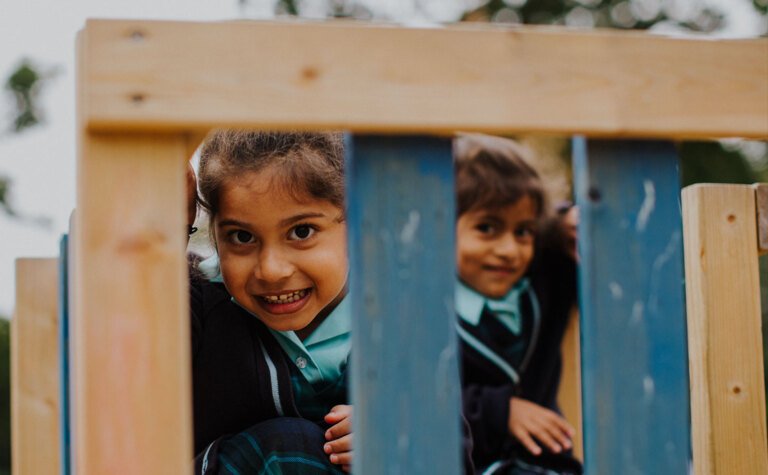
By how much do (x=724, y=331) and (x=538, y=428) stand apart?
3.96 feet

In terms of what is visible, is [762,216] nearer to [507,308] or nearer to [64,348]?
[507,308]

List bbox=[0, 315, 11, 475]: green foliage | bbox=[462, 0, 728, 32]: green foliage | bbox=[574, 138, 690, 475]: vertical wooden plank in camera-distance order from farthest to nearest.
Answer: bbox=[462, 0, 728, 32]: green foliage → bbox=[0, 315, 11, 475]: green foliage → bbox=[574, 138, 690, 475]: vertical wooden plank

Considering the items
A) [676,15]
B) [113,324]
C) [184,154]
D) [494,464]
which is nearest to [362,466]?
[113,324]

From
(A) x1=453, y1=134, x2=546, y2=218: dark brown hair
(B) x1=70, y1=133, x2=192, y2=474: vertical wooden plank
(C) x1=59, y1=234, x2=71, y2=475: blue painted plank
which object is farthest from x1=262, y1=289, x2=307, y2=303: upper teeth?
(A) x1=453, y1=134, x2=546, y2=218: dark brown hair

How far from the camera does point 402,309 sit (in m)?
1.30

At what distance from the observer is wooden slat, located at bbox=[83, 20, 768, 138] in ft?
4.10

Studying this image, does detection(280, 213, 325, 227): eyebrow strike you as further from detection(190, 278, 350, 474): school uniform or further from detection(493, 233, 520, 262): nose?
detection(493, 233, 520, 262): nose

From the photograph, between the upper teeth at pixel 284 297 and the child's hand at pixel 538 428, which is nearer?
the upper teeth at pixel 284 297

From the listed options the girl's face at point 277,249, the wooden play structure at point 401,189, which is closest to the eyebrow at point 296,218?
the girl's face at point 277,249

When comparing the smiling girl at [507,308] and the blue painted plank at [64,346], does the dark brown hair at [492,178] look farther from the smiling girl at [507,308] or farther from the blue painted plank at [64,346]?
the blue painted plank at [64,346]

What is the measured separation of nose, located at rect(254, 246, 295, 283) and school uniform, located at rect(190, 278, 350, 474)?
21cm

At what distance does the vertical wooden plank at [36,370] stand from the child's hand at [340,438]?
3.36ft

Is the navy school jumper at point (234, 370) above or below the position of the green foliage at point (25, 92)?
below

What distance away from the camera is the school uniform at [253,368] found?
2365 mm
